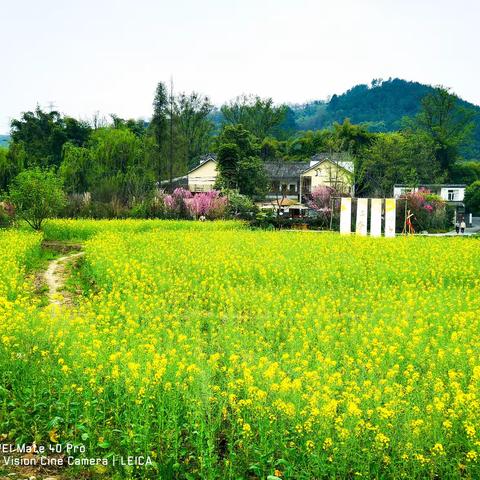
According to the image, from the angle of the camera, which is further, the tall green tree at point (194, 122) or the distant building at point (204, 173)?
the tall green tree at point (194, 122)

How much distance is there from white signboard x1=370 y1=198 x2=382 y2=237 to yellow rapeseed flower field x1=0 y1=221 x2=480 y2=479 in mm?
13999

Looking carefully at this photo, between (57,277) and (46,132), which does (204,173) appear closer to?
(46,132)

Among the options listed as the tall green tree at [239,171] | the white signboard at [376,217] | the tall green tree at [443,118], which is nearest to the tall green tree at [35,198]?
the white signboard at [376,217]

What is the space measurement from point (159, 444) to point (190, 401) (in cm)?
57

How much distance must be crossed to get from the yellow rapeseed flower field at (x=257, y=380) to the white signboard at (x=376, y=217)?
14.0 meters

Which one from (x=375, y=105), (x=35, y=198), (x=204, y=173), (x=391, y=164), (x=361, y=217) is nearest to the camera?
(x=35, y=198)

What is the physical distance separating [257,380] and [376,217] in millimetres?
22632

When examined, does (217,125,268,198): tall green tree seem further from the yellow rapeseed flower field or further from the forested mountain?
the forested mountain

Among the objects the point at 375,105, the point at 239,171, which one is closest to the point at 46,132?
the point at 239,171

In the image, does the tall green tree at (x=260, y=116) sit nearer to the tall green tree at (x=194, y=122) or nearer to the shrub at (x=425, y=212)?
the tall green tree at (x=194, y=122)

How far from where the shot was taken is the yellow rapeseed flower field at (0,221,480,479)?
Result: 594 centimetres

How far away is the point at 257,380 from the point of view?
23.2 ft

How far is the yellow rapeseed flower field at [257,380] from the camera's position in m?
5.94

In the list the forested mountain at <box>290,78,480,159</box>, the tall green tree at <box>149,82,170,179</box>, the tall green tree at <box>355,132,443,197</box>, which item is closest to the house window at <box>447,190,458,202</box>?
the tall green tree at <box>355,132,443,197</box>
